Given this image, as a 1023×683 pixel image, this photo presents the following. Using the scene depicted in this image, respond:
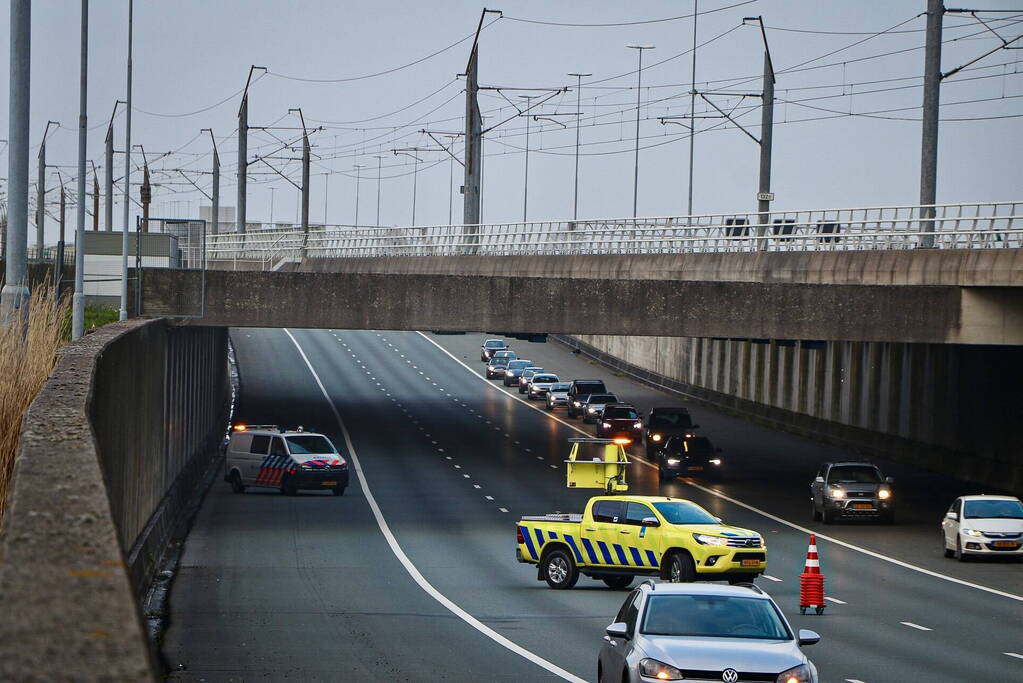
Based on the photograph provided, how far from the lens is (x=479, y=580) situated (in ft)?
90.0

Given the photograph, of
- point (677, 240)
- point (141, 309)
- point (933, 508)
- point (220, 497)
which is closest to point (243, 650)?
point (141, 309)

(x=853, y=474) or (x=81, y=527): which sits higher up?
(x=81, y=527)

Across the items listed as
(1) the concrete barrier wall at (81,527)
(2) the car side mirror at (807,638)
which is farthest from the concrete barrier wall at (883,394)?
(2) the car side mirror at (807,638)

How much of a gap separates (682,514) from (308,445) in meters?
20.5

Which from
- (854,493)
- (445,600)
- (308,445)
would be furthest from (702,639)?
(308,445)

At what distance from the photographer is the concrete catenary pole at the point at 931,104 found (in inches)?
1385

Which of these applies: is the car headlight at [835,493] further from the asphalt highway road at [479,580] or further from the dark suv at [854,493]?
the asphalt highway road at [479,580]

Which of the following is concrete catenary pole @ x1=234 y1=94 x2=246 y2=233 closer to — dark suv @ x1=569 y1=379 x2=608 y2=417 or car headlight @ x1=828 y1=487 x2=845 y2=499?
dark suv @ x1=569 y1=379 x2=608 y2=417

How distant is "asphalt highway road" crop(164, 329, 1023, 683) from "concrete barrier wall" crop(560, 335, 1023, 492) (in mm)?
1796

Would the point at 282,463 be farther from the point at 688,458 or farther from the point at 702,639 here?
the point at 702,639

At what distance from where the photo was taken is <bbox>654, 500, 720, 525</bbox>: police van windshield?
25.2m

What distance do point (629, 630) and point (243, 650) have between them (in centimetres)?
668

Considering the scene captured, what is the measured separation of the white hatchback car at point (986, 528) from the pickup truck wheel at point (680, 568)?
919 cm

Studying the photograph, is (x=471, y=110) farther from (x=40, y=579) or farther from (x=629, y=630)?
(x=40, y=579)
